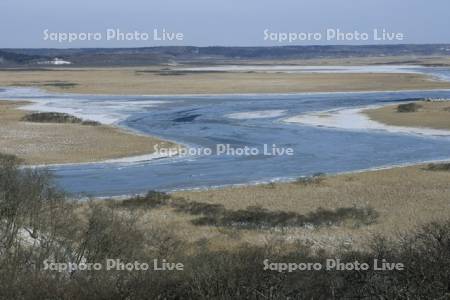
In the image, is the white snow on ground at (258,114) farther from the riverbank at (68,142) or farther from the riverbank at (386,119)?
the riverbank at (68,142)

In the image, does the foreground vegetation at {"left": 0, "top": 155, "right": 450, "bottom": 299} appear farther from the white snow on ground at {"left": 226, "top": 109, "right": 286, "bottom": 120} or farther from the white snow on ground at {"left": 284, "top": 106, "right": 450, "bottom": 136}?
the white snow on ground at {"left": 226, "top": 109, "right": 286, "bottom": 120}

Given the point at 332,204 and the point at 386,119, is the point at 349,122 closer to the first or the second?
the point at 386,119

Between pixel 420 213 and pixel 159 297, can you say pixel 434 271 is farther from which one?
pixel 420 213

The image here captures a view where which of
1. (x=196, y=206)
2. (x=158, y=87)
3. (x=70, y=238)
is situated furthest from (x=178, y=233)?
(x=158, y=87)

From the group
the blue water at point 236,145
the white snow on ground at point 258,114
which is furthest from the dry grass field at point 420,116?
the white snow on ground at point 258,114

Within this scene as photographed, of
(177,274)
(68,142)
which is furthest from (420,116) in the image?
(177,274)

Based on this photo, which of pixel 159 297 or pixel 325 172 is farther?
pixel 325 172
